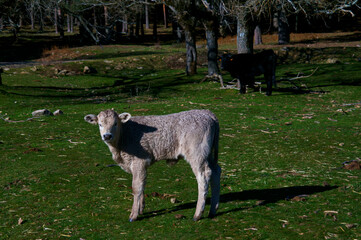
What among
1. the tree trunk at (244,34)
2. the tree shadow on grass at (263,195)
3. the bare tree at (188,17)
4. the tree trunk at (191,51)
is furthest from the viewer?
the tree trunk at (191,51)

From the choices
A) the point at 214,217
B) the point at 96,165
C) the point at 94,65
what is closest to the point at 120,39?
the point at 94,65

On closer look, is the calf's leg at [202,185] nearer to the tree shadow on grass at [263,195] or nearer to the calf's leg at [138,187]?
the tree shadow on grass at [263,195]

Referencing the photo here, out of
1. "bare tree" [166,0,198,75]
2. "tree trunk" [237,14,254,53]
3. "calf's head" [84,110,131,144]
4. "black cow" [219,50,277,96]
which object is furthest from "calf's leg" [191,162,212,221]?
"bare tree" [166,0,198,75]

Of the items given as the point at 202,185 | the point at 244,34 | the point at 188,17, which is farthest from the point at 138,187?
the point at 188,17

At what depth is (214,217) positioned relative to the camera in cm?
707

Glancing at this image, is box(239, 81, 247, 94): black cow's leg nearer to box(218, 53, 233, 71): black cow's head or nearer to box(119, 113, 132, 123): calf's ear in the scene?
box(218, 53, 233, 71): black cow's head

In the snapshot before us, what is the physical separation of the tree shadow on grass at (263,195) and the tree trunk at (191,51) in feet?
63.1

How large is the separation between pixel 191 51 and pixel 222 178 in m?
18.6

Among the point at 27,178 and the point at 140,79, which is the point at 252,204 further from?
the point at 140,79

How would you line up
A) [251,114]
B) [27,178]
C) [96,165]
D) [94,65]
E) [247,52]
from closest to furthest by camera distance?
[27,178] < [96,165] < [251,114] < [247,52] < [94,65]

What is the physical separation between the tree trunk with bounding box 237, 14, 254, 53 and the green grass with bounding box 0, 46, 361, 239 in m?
3.16

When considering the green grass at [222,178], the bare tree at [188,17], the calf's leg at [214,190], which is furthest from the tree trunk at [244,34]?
the calf's leg at [214,190]

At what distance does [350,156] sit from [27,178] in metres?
7.63

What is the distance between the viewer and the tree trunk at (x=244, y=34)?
22.1 metres
